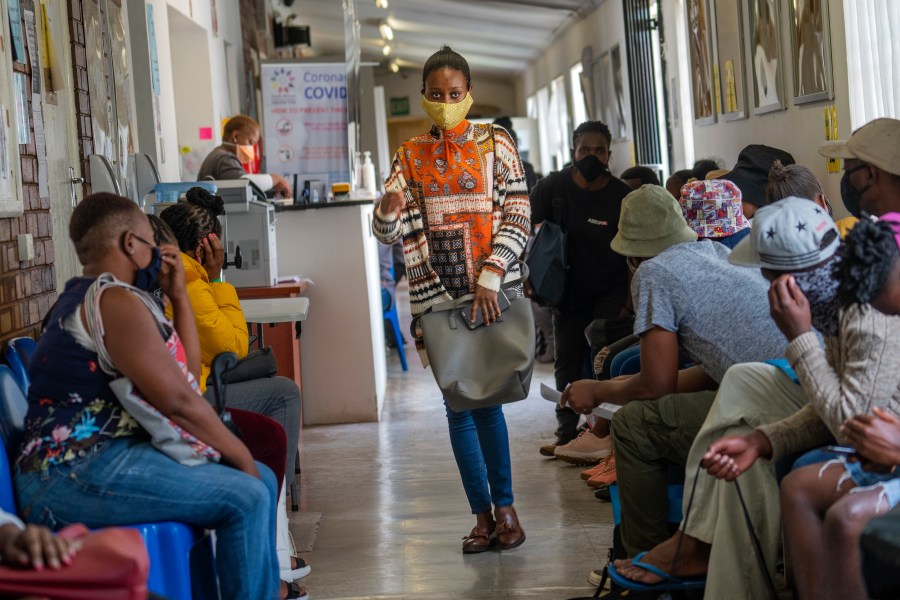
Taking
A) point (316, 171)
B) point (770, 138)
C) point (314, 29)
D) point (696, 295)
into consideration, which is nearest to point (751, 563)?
point (696, 295)

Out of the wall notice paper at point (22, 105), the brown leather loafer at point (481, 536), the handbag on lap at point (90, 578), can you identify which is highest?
the wall notice paper at point (22, 105)

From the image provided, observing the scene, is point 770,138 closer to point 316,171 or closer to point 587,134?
point 587,134

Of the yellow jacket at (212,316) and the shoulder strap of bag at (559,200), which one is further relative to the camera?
the shoulder strap of bag at (559,200)

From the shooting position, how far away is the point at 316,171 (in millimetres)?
7879

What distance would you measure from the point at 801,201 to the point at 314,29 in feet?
50.3

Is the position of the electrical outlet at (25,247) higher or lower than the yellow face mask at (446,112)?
lower

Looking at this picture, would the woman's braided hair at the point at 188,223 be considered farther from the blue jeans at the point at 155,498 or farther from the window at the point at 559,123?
the window at the point at 559,123

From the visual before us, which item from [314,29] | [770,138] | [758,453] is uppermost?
[314,29]

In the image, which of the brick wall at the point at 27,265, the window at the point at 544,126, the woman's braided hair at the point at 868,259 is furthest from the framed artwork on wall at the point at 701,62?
the window at the point at 544,126

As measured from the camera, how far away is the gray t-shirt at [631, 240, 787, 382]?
2615mm

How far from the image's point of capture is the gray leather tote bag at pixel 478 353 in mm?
3270

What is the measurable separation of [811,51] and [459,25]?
34.6 feet

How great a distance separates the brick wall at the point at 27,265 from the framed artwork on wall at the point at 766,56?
328cm

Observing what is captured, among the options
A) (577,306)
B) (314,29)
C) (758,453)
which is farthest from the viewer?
(314,29)
